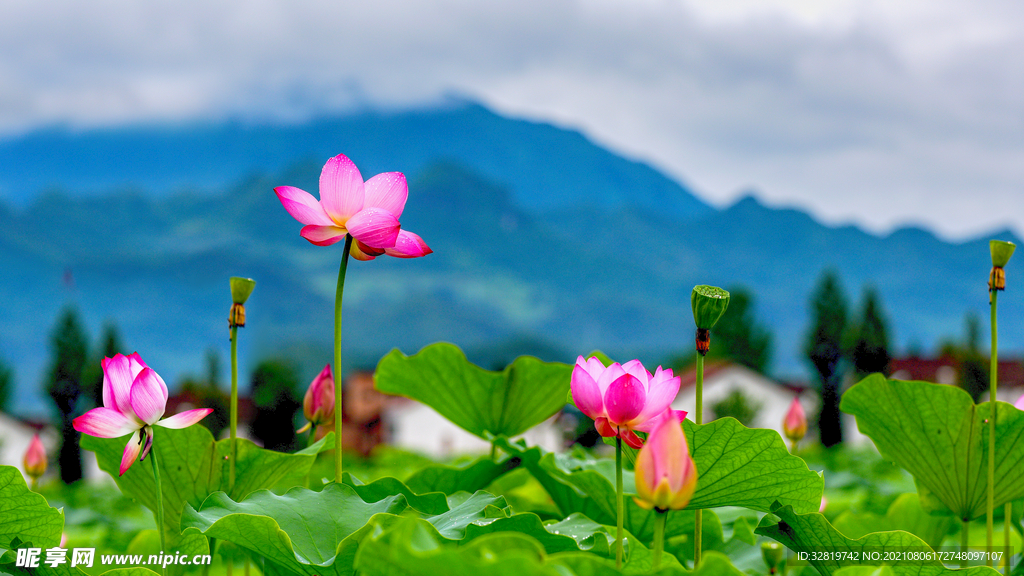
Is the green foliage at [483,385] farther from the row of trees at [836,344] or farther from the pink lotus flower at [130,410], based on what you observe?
the row of trees at [836,344]

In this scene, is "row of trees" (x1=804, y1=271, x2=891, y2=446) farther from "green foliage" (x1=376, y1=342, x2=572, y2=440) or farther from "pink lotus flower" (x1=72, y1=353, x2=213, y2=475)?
"pink lotus flower" (x1=72, y1=353, x2=213, y2=475)

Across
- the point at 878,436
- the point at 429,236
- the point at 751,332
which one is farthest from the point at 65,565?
the point at 429,236

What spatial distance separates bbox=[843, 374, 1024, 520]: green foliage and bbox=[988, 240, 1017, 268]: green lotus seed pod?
185mm

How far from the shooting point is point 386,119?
196 meters

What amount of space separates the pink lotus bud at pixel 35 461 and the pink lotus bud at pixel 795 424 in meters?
1.40

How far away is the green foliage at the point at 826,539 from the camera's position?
0.77 m

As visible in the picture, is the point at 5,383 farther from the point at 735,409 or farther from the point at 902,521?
the point at 902,521

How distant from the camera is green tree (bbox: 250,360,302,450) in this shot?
16750 mm

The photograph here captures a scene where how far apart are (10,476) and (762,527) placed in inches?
30.3

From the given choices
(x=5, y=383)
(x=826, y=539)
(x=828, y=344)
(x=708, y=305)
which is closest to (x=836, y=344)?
(x=828, y=344)

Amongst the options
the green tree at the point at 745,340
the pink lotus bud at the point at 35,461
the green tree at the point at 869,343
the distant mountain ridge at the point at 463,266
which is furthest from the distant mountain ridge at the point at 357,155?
the pink lotus bud at the point at 35,461

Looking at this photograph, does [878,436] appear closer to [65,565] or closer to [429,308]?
[65,565]

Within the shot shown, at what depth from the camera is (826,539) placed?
2.57 ft

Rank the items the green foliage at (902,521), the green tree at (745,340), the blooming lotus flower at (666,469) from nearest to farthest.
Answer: the blooming lotus flower at (666,469), the green foliage at (902,521), the green tree at (745,340)
